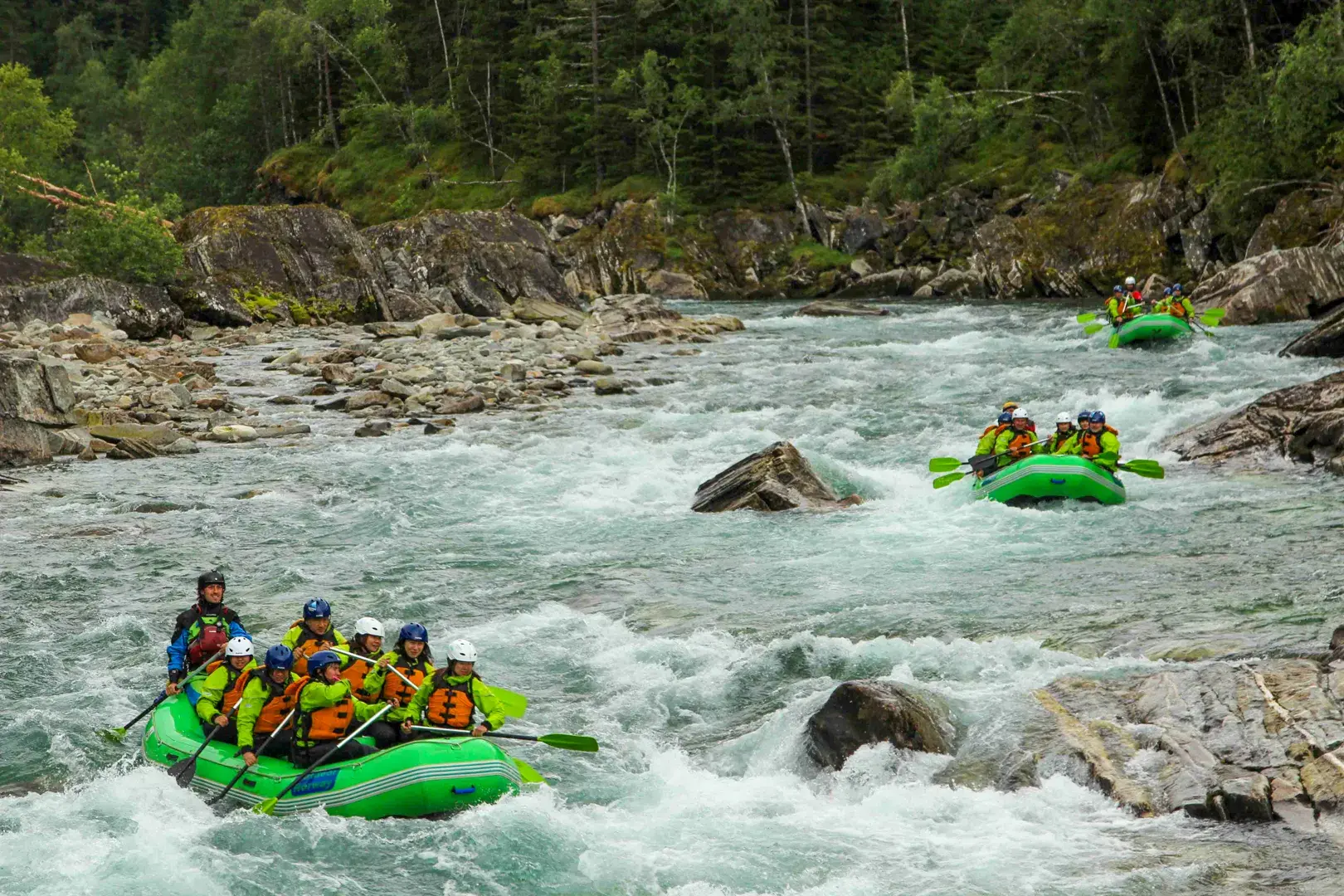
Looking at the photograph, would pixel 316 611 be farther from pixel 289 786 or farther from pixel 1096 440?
pixel 1096 440

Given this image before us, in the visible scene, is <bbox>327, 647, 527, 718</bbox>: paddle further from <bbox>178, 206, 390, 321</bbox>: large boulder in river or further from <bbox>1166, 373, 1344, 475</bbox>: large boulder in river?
<bbox>178, 206, 390, 321</bbox>: large boulder in river

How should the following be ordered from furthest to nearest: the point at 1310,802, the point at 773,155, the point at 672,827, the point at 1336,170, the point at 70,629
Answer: the point at 773,155
the point at 1336,170
the point at 70,629
the point at 672,827
the point at 1310,802

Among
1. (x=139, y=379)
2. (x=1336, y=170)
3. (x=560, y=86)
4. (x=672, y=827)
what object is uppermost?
(x=560, y=86)

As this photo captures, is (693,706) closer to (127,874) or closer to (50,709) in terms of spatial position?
(127,874)

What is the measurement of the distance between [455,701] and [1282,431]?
1326cm

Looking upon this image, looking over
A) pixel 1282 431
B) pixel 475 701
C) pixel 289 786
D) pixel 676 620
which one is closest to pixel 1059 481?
pixel 1282 431

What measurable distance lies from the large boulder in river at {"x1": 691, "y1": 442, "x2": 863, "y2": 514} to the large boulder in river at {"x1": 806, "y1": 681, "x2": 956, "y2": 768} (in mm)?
7350

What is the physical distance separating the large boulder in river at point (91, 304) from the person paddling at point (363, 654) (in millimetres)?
28437

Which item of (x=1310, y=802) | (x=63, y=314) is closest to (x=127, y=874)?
(x=1310, y=802)

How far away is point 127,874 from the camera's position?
842cm

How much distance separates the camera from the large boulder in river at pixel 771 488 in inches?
683

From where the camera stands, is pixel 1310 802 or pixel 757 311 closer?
pixel 1310 802

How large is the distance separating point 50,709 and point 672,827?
565 cm

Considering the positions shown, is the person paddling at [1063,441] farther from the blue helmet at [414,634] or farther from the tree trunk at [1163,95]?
the tree trunk at [1163,95]
